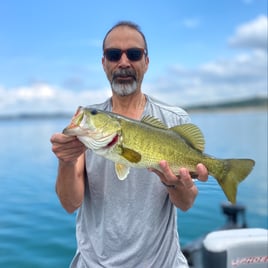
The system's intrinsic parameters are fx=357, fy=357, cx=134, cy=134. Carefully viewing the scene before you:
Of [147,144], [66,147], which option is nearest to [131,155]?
[147,144]

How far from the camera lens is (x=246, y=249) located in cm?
363

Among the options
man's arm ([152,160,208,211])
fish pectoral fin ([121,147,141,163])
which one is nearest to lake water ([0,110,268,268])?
man's arm ([152,160,208,211])

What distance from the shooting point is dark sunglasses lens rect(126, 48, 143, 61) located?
8.46 feet

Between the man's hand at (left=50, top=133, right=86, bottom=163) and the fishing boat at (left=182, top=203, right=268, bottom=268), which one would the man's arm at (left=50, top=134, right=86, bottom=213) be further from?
the fishing boat at (left=182, top=203, right=268, bottom=268)

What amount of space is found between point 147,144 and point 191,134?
35cm

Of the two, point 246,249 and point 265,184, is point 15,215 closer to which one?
point 246,249

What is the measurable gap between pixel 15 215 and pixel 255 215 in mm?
6514

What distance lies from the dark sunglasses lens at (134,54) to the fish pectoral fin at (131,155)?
76cm

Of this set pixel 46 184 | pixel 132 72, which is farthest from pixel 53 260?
pixel 46 184

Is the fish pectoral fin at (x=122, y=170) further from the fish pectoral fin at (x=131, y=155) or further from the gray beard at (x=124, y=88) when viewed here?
the gray beard at (x=124, y=88)

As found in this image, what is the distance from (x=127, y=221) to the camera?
8.22 ft

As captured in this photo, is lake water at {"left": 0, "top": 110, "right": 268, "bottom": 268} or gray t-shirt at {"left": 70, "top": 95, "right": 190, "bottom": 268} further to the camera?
lake water at {"left": 0, "top": 110, "right": 268, "bottom": 268}

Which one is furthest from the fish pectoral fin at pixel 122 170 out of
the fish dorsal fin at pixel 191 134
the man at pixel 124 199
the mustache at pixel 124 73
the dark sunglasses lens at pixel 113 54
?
the dark sunglasses lens at pixel 113 54

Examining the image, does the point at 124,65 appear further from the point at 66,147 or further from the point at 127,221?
the point at 127,221
